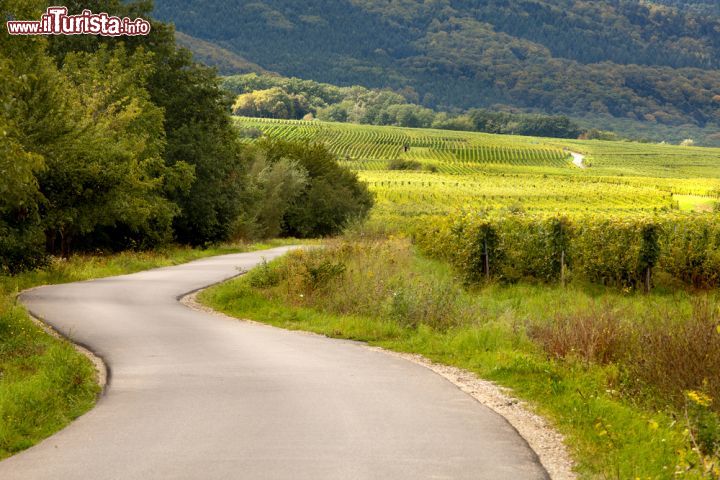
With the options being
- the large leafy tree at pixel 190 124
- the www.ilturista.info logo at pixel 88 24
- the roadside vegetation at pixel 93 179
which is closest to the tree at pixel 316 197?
the roadside vegetation at pixel 93 179

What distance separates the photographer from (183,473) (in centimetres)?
852

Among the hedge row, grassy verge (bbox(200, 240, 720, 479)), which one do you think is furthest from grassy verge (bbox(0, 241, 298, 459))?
the hedge row

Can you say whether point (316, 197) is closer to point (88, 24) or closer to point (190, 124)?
point (190, 124)

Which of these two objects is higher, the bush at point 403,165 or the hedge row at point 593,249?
the hedge row at point 593,249

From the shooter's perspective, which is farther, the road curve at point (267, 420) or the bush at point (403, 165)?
the bush at point (403, 165)

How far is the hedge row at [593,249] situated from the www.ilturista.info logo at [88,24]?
22.9m

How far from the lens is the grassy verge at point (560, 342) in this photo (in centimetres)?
940

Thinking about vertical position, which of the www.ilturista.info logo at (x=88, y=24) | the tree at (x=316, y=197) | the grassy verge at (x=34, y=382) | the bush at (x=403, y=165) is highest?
the www.ilturista.info logo at (x=88, y=24)

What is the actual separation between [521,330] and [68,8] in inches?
1478

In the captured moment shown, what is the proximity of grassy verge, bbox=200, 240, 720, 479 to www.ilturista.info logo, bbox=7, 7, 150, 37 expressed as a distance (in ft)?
73.6

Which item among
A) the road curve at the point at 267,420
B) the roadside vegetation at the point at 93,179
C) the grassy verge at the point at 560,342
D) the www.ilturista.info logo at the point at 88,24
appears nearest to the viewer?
the road curve at the point at 267,420

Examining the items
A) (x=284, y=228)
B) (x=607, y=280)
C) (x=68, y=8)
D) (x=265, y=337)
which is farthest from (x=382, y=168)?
(x=265, y=337)

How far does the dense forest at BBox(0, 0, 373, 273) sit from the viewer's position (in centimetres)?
2547

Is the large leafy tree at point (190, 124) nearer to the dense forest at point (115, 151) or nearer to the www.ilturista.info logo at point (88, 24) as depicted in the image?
the dense forest at point (115, 151)
